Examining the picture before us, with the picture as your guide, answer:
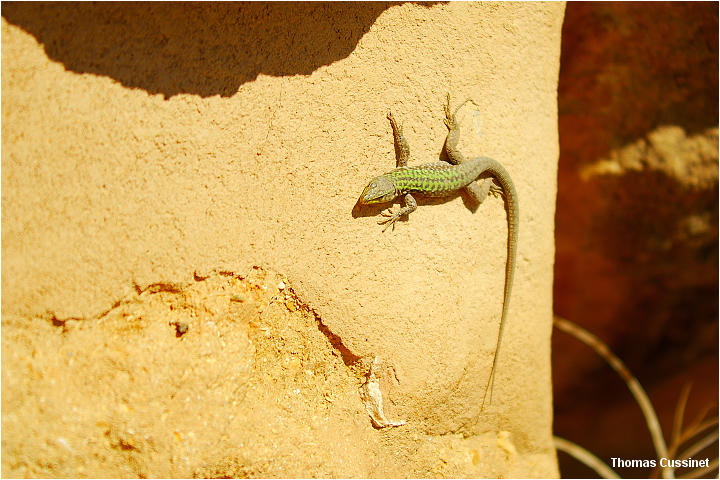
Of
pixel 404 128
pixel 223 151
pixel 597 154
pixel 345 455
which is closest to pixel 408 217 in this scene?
pixel 404 128

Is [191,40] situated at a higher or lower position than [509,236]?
higher

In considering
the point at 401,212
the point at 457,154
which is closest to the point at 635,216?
the point at 457,154

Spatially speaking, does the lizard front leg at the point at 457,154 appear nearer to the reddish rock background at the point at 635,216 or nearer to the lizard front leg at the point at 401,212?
the lizard front leg at the point at 401,212

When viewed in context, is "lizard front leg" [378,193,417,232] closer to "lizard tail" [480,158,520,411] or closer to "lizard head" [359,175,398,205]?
"lizard head" [359,175,398,205]

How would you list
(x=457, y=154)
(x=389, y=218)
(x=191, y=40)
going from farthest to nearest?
(x=457, y=154), (x=389, y=218), (x=191, y=40)

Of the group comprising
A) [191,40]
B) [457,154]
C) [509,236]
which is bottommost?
[509,236]

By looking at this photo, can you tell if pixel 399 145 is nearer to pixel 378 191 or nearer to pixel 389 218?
pixel 378 191

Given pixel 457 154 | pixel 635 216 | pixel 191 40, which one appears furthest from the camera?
pixel 635 216
